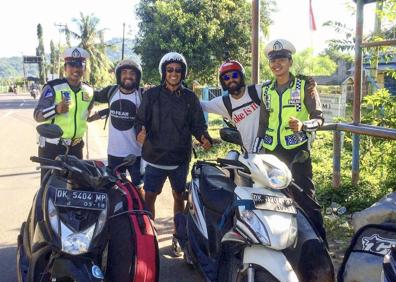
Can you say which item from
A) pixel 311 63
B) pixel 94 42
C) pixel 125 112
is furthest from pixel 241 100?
pixel 94 42

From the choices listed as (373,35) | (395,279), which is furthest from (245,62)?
(395,279)

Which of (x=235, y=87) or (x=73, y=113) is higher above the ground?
(x=235, y=87)

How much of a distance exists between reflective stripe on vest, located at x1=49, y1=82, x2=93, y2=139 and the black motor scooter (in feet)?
4.30

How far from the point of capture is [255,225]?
9.12 ft

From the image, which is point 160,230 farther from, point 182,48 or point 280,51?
point 182,48

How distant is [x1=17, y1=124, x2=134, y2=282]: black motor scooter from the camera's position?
285cm

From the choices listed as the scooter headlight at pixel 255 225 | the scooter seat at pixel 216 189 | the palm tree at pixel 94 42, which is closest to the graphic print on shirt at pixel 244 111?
the scooter seat at pixel 216 189

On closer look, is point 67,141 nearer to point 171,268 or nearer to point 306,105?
point 171,268

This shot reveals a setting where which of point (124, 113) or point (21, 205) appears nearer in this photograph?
point (124, 113)

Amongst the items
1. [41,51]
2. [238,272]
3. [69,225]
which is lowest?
[238,272]

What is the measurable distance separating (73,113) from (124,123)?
19.7 inches

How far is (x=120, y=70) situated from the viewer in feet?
15.6

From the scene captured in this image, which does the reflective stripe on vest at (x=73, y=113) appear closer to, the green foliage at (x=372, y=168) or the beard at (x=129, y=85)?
the beard at (x=129, y=85)

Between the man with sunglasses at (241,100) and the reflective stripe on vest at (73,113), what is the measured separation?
1393 millimetres
